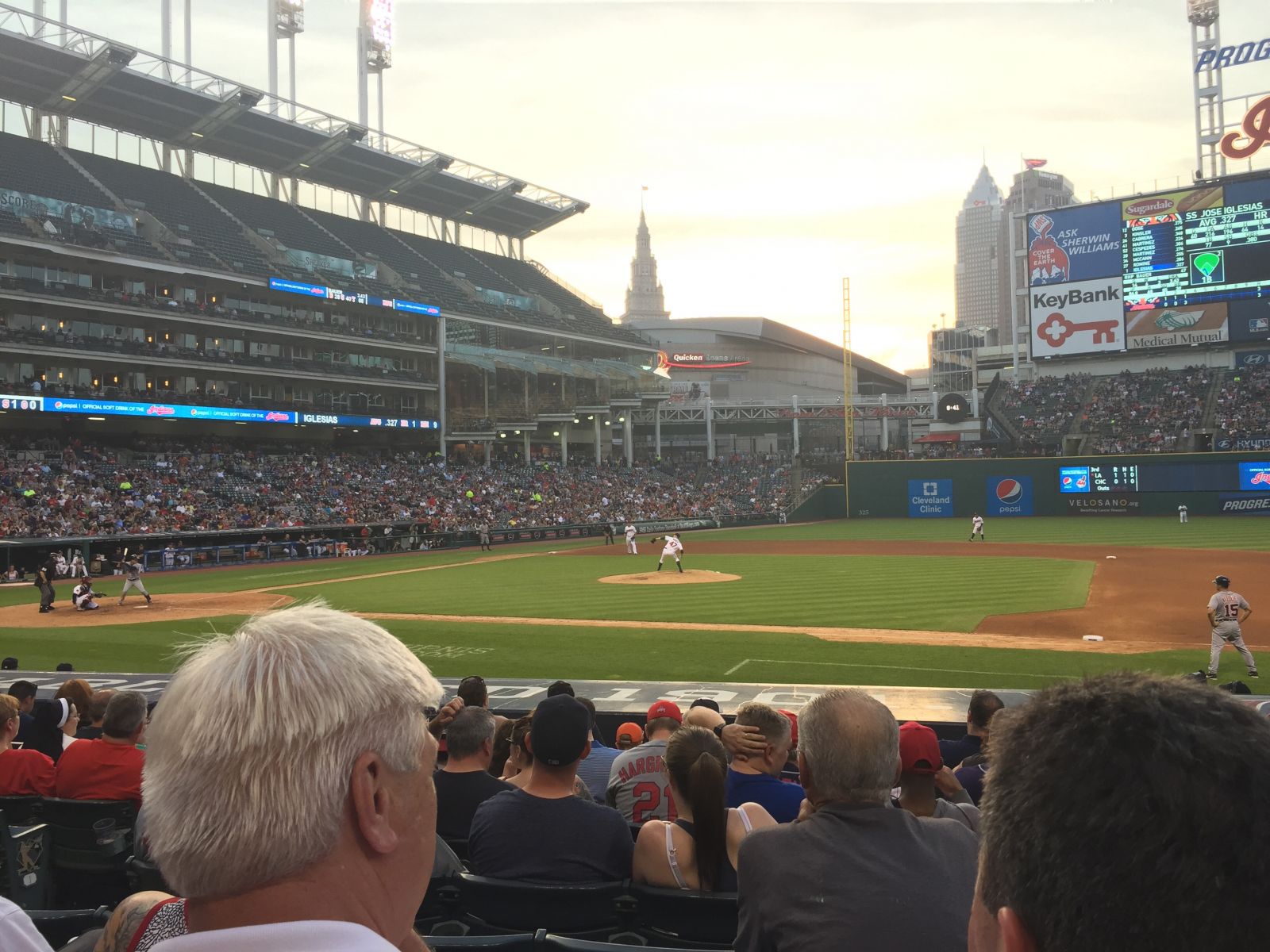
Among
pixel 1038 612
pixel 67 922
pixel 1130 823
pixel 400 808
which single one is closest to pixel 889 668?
pixel 1038 612

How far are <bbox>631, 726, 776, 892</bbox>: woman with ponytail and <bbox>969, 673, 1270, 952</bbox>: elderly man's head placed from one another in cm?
326

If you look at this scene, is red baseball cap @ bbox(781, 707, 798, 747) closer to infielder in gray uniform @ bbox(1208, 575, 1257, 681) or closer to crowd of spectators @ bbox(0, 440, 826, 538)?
infielder in gray uniform @ bbox(1208, 575, 1257, 681)

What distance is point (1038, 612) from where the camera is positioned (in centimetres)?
2434

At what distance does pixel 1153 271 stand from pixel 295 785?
254 feet

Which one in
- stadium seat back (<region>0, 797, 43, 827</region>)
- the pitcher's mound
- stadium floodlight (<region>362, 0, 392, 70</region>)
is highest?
stadium floodlight (<region>362, 0, 392, 70</region>)

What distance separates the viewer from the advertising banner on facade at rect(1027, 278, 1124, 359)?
7012 centimetres

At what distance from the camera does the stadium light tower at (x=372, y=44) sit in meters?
73.1

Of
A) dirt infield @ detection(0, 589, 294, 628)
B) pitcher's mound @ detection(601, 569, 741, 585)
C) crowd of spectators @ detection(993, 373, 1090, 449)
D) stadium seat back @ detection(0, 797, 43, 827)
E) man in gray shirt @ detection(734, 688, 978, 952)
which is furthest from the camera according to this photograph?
crowd of spectators @ detection(993, 373, 1090, 449)

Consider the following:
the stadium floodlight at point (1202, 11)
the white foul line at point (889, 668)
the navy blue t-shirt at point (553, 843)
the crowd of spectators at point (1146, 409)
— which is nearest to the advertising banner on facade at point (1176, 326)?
the crowd of spectators at point (1146, 409)

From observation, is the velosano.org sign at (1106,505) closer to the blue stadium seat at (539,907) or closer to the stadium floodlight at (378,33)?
the stadium floodlight at (378,33)

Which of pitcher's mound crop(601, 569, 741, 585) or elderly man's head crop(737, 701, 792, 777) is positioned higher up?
elderly man's head crop(737, 701, 792, 777)

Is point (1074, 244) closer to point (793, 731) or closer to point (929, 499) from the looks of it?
point (929, 499)

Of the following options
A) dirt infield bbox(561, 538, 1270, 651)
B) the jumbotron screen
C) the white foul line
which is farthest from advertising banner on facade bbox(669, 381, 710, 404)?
the white foul line

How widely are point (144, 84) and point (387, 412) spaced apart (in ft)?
83.8
